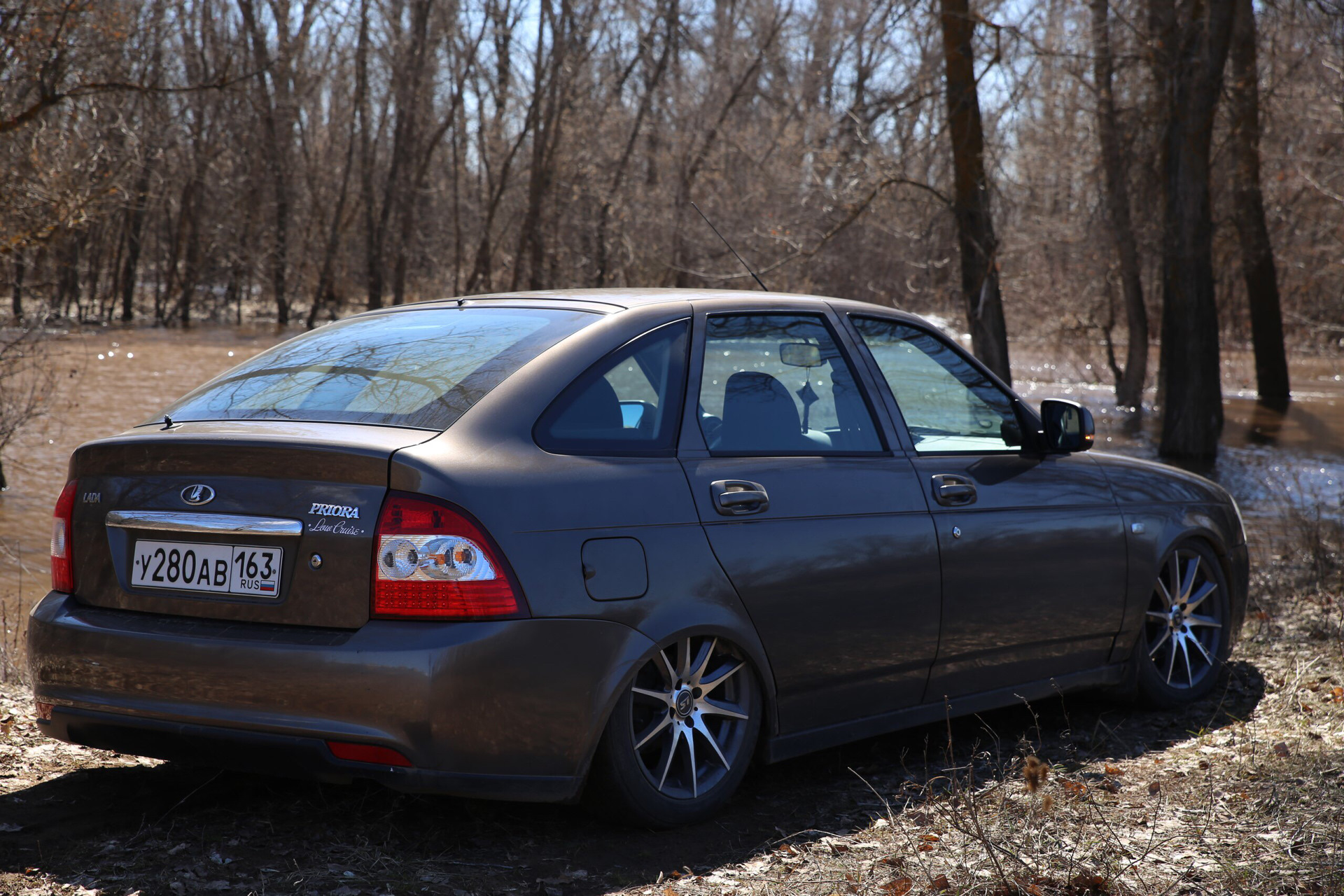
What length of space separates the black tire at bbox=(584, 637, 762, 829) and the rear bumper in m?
0.14

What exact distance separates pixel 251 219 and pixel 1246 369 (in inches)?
1023

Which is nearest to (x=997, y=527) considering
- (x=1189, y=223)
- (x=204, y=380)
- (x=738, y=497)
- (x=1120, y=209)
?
(x=738, y=497)

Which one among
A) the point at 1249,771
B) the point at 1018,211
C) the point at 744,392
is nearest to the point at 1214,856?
the point at 1249,771

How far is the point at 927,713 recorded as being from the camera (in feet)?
14.9

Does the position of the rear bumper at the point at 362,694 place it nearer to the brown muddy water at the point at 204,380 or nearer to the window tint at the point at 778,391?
the window tint at the point at 778,391

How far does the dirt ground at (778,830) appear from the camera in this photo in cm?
338

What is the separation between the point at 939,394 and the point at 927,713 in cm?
118

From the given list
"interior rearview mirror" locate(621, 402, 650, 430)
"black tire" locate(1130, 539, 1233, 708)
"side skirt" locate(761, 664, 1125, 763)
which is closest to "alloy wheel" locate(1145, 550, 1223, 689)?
"black tire" locate(1130, 539, 1233, 708)

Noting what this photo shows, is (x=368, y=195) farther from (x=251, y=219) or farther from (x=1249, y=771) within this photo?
(x=1249, y=771)

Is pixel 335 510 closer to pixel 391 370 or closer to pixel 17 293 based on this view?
pixel 391 370

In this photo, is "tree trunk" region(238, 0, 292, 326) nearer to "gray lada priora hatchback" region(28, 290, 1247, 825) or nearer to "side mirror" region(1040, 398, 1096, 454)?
"side mirror" region(1040, 398, 1096, 454)

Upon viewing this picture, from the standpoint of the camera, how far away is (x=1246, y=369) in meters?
28.6

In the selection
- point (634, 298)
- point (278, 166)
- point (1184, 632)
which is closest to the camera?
point (634, 298)

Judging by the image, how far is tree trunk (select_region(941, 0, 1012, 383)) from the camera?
1500 centimetres
